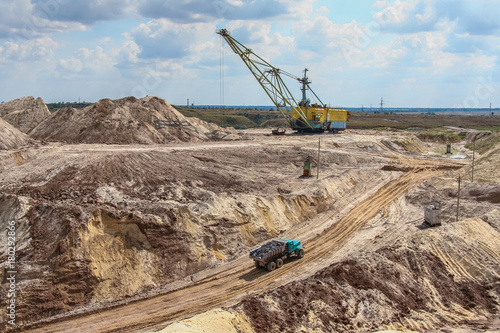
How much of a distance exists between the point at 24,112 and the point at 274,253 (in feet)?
144

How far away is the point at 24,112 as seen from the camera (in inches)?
2068

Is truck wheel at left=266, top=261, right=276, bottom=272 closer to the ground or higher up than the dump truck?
closer to the ground

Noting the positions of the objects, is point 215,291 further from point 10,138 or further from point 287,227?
point 10,138

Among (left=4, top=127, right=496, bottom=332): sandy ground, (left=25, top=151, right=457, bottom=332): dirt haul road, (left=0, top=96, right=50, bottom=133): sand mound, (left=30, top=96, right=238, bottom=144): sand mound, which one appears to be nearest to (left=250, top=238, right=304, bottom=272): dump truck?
(left=25, top=151, right=457, bottom=332): dirt haul road

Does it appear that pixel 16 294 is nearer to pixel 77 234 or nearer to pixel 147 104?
pixel 77 234

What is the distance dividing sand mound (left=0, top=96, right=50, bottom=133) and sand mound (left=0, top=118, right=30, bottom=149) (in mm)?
14921

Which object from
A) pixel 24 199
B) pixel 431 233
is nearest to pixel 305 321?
pixel 431 233

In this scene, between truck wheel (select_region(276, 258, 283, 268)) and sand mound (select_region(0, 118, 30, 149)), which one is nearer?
truck wheel (select_region(276, 258, 283, 268))

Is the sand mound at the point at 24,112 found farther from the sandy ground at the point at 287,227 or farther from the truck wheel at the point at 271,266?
the truck wheel at the point at 271,266

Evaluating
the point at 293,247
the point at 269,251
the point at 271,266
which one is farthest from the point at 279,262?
the point at 293,247

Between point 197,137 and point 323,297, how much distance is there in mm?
35275

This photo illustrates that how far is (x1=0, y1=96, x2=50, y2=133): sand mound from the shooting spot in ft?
168

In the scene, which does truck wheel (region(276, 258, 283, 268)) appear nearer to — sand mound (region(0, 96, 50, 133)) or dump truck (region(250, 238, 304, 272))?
dump truck (region(250, 238, 304, 272))

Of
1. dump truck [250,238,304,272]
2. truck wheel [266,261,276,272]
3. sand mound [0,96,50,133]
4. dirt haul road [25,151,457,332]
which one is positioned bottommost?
dirt haul road [25,151,457,332]
